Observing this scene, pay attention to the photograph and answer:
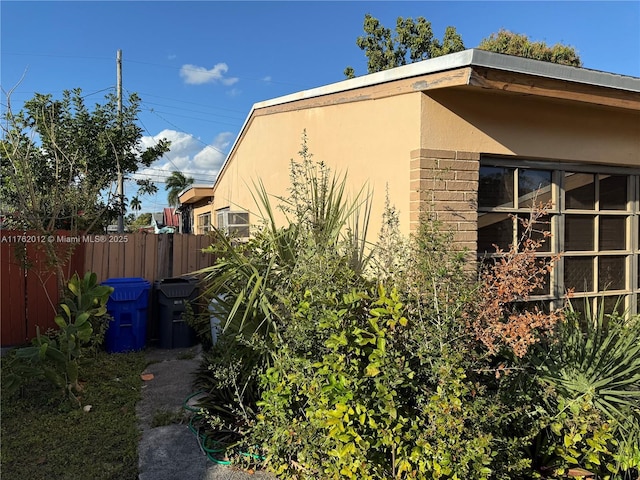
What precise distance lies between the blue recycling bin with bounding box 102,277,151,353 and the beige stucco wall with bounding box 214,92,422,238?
2548mm

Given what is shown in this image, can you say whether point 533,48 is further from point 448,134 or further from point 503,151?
point 448,134

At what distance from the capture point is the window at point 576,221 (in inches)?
165

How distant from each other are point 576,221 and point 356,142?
249 cm

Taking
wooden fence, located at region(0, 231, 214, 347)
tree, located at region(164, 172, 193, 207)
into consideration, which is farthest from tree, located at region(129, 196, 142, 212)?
tree, located at region(164, 172, 193, 207)

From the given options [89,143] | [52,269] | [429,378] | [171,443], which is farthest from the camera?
[89,143]

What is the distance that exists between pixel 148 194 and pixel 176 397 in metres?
10.6

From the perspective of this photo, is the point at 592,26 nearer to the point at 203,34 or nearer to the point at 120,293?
the point at 203,34

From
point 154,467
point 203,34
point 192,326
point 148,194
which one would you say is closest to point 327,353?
point 154,467

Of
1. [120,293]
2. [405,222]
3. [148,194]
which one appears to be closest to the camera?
[405,222]

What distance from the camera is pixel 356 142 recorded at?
470 cm

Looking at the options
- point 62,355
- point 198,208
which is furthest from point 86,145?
point 62,355

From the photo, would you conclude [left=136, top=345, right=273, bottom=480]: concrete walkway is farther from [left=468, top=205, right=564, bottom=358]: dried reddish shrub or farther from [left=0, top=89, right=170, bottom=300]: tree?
[left=0, top=89, right=170, bottom=300]: tree

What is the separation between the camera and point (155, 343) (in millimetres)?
→ 6781

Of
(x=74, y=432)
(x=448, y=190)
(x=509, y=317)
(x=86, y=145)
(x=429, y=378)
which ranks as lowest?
(x=74, y=432)
